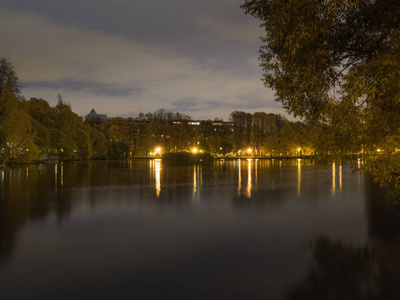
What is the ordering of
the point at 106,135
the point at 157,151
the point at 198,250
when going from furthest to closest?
the point at 157,151, the point at 106,135, the point at 198,250

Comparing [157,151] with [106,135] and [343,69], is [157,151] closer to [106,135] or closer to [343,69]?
[106,135]

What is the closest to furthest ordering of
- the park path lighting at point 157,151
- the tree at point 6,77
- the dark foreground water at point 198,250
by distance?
the dark foreground water at point 198,250
the tree at point 6,77
the park path lighting at point 157,151

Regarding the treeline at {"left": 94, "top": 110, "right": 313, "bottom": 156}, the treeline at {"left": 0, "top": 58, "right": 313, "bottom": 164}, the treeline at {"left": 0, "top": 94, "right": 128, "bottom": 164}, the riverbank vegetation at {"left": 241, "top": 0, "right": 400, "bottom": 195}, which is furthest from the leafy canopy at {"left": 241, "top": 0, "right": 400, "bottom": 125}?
the treeline at {"left": 94, "top": 110, "right": 313, "bottom": 156}

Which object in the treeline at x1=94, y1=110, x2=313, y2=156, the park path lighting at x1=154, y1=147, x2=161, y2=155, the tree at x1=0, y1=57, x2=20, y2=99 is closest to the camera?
the tree at x1=0, y1=57, x2=20, y2=99

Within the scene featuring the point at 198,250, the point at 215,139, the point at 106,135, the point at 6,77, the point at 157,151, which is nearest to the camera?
the point at 198,250

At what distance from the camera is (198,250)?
9430 mm

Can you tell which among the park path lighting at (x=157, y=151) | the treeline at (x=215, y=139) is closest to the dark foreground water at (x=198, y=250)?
the treeline at (x=215, y=139)

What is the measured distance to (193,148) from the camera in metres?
126

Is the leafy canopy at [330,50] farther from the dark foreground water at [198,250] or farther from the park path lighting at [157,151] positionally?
the park path lighting at [157,151]

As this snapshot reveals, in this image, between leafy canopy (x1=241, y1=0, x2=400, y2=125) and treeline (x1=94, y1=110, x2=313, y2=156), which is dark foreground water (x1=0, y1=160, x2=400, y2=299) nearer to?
leafy canopy (x1=241, y1=0, x2=400, y2=125)

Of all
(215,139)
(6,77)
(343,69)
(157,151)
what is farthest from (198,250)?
(215,139)

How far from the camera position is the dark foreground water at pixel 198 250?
6854 millimetres

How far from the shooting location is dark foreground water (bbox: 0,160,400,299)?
6854 millimetres

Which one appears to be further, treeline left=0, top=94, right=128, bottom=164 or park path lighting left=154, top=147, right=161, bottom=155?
park path lighting left=154, top=147, right=161, bottom=155
